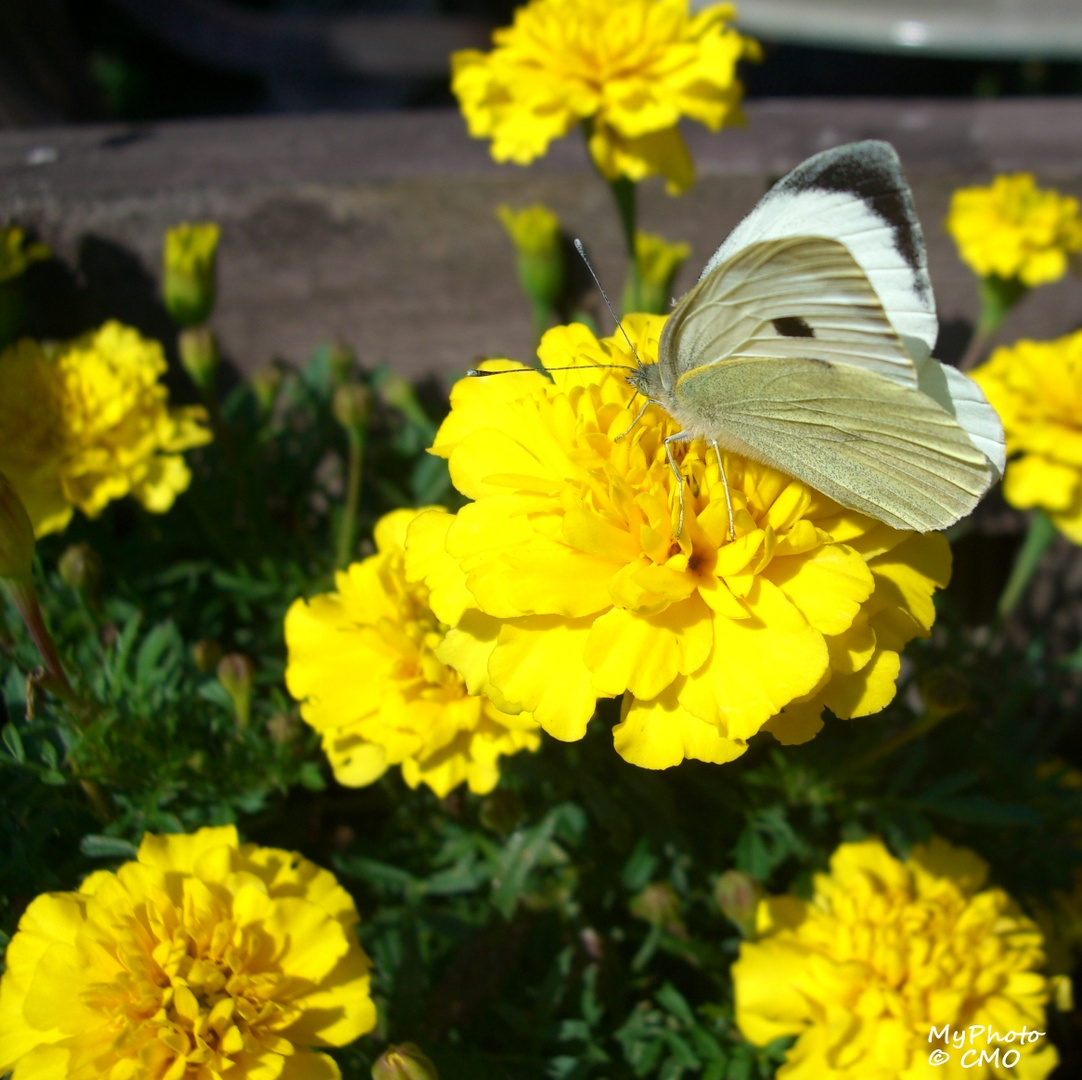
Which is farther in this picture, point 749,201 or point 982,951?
point 749,201

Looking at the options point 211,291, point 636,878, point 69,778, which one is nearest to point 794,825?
point 636,878

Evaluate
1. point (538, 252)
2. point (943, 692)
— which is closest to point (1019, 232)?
point (538, 252)

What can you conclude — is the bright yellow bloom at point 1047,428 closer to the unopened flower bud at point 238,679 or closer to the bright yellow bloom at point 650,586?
the bright yellow bloom at point 650,586

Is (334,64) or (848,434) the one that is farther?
(334,64)

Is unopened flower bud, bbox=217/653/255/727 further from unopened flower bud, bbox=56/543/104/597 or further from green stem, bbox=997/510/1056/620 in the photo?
green stem, bbox=997/510/1056/620

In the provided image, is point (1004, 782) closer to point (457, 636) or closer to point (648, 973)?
point (648, 973)

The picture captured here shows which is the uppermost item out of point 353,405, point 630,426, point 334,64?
point 334,64

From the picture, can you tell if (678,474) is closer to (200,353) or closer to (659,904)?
(659,904)
